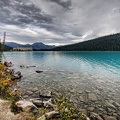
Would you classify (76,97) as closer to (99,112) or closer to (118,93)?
(99,112)

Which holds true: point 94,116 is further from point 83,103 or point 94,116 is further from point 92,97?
point 92,97

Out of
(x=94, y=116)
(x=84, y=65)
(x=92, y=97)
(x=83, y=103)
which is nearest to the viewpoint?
(x=94, y=116)

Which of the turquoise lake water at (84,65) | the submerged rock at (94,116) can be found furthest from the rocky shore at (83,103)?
the turquoise lake water at (84,65)

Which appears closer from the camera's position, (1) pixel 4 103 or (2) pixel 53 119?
(2) pixel 53 119

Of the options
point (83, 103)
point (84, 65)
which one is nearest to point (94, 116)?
point (83, 103)

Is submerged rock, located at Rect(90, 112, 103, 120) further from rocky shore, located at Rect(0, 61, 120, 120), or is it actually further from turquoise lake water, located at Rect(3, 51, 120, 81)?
turquoise lake water, located at Rect(3, 51, 120, 81)

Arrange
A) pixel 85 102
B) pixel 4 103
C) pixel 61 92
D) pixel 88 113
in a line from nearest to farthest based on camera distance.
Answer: pixel 4 103, pixel 88 113, pixel 85 102, pixel 61 92

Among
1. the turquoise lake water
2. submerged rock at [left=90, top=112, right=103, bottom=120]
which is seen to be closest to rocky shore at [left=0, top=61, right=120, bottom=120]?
submerged rock at [left=90, top=112, right=103, bottom=120]

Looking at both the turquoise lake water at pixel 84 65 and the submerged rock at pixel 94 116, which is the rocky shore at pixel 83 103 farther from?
the turquoise lake water at pixel 84 65

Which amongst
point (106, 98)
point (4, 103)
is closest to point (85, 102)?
point (106, 98)

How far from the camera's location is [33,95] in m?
17.9

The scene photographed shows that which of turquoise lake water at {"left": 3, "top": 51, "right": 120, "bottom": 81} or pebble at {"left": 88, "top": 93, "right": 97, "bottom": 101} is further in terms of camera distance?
turquoise lake water at {"left": 3, "top": 51, "right": 120, "bottom": 81}

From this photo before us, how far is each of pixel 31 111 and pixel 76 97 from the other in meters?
7.89

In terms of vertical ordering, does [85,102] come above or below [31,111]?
below
